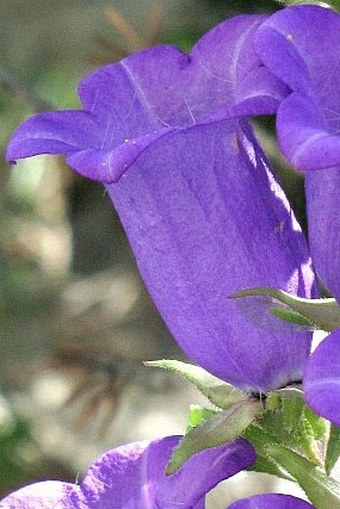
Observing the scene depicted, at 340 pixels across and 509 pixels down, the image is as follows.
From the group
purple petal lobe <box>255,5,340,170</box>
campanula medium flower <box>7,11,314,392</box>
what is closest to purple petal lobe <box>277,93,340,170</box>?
purple petal lobe <box>255,5,340,170</box>

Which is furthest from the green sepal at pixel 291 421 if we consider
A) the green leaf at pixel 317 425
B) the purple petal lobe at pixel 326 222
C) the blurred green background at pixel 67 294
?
the blurred green background at pixel 67 294

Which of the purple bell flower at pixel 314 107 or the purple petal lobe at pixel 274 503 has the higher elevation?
the purple bell flower at pixel 314 107

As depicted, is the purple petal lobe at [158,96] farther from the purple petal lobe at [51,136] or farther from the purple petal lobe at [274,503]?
the purple petal lobe at [274,503]

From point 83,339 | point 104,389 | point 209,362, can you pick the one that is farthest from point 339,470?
point 83,339

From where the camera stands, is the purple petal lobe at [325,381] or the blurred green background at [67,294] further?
the blurred green background at [67,294]

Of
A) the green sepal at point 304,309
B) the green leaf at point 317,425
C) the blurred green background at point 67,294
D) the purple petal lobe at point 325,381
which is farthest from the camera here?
the blurred green background at point 67,294

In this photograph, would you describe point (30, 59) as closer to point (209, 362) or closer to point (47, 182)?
point (47, 182)
